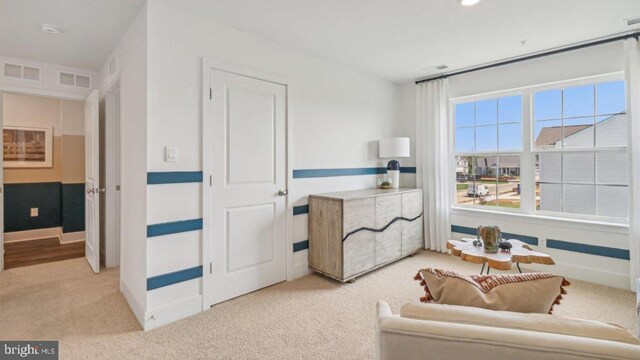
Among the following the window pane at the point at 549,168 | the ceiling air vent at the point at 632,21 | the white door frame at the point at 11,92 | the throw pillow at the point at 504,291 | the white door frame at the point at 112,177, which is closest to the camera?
the throw pillow at the point at 504,291

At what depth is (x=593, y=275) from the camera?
3.11 metres

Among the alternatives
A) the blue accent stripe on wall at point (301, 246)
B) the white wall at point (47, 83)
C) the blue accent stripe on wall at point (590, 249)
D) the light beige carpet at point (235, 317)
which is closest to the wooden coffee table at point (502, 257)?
the light beige carpet at point (235, 317)

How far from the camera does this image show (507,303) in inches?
39.3

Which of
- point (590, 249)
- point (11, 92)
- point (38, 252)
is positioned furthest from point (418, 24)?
point (38, 252)

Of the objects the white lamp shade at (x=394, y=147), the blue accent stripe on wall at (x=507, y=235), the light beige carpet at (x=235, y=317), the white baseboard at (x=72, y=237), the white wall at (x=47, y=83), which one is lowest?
the light beige carpet at (x=235, y=317)

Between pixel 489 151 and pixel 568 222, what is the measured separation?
117 cm

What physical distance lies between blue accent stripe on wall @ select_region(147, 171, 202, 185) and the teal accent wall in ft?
11.3

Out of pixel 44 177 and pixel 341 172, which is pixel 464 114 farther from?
pixel 44 177

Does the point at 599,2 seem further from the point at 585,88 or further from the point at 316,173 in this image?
the point at 316,173

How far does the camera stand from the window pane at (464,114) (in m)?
4.10

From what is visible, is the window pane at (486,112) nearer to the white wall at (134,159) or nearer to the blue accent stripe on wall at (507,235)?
the blue accent stripe on wall at (507,235)

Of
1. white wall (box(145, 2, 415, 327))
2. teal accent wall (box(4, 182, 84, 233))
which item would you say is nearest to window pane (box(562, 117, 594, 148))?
white wall (box(145, 2, 415, 327))

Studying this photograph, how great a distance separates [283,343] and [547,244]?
3121mm

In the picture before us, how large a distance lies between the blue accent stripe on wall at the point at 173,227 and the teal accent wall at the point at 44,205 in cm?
345
